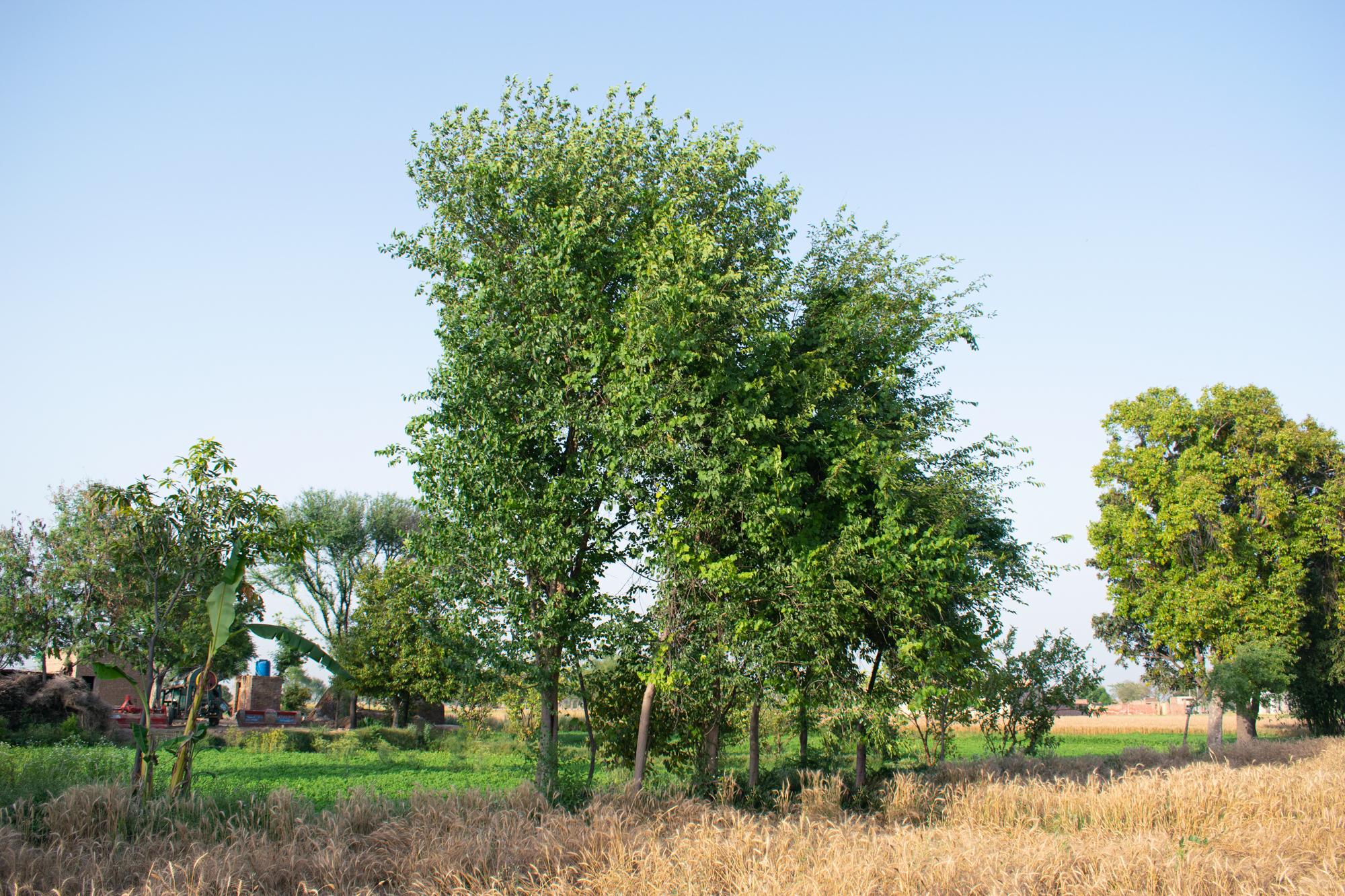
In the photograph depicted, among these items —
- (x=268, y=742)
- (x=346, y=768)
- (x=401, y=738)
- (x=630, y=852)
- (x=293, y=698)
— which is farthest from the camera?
(x=293, y=698)

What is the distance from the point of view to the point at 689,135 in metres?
15.3

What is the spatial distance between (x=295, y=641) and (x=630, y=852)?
172 inches

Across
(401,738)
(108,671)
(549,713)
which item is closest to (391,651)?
(401,738)

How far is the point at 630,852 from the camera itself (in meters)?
7.41

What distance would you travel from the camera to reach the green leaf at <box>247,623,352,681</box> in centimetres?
893

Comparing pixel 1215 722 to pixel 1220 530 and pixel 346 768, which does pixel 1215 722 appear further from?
pixel 346 768

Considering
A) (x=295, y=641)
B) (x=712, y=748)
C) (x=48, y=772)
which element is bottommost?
(x=712, y=748)

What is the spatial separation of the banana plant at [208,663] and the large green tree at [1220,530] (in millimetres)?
29008

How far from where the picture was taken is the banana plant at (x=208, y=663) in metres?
8.74

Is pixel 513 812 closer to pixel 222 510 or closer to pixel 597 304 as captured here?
pixel 222 510

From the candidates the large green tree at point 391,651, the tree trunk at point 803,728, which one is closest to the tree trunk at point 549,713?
the tree trunk at point 803,728

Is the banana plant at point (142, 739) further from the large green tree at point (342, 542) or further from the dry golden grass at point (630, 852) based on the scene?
the large green tree at point (342, 542)

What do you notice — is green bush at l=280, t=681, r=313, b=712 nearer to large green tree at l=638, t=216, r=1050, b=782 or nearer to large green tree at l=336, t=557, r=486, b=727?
large green tree at l=336, t=557, r=486, b=727

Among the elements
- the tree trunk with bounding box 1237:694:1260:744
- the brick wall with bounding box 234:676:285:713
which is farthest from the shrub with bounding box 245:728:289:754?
the tree trunk with bounding box 1237:694:1260:744
